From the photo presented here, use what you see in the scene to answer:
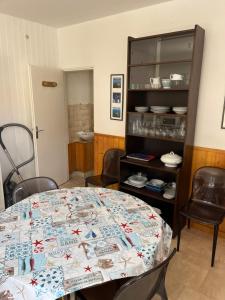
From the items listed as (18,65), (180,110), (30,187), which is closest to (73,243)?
(30,187)

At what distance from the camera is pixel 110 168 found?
124 inches

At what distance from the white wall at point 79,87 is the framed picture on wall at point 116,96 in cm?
126

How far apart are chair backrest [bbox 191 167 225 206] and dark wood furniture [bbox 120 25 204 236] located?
0.14 meters

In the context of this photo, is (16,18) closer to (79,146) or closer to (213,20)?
(79,146)

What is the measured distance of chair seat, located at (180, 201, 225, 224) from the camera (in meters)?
2.06

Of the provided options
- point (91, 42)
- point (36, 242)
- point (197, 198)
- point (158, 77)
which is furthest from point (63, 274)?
point (91, 42)

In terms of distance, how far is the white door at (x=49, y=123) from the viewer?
3.30 m

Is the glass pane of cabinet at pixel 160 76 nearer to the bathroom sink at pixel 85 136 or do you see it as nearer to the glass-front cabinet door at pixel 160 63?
the glass-front cabinet door at pixel 160 63

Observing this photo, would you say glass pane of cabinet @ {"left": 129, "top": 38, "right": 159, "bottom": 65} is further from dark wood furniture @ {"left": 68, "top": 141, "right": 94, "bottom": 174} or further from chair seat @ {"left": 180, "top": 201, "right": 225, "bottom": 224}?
dark wood furniture @ {"left": 68, "top": 141, "right": 94, "bottom": 174}

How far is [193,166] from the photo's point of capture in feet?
8.61

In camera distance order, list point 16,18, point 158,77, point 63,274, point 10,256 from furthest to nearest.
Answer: point 16,18, point 158,77, point 10,256, point 63,274

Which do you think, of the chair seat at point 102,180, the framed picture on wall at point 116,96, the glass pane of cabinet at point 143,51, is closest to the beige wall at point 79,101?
the framed picture on wall at point 116,96

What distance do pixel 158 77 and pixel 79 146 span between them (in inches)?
82.7

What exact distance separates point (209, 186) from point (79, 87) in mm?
2996
